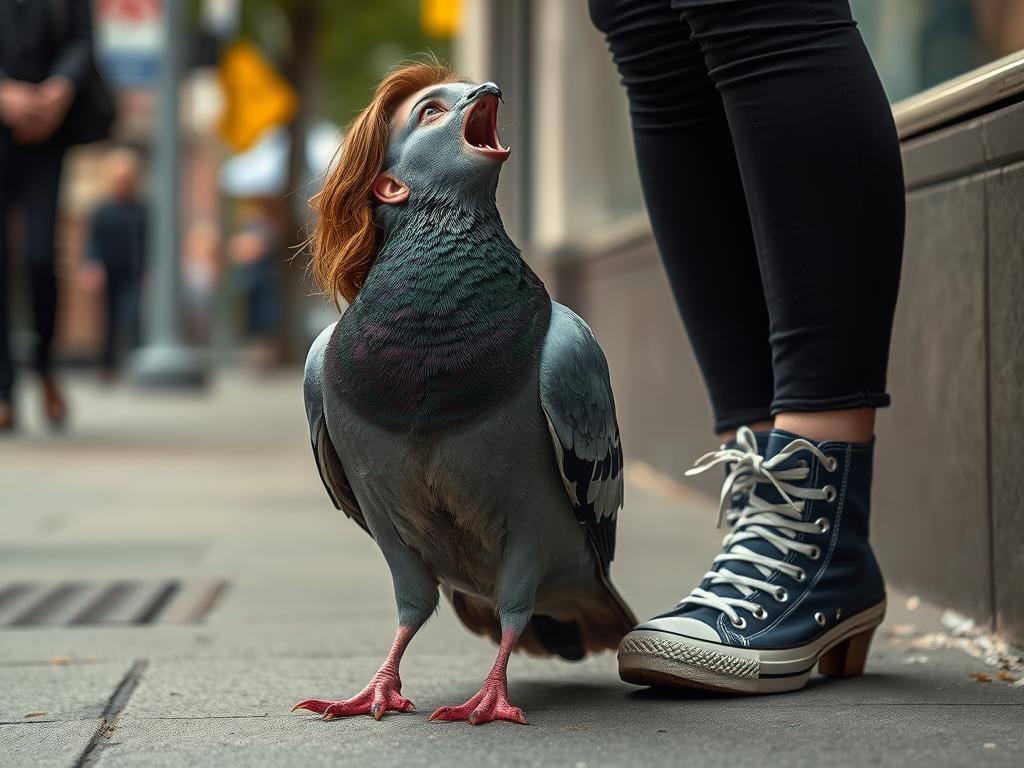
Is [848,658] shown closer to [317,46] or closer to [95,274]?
[95,274]

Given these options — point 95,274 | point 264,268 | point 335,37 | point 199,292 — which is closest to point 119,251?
point 95,274

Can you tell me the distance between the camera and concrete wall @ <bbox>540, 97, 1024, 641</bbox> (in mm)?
2328

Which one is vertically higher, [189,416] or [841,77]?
[841,77]

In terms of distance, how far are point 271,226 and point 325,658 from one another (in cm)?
1852

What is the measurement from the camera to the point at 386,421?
70.2 inches

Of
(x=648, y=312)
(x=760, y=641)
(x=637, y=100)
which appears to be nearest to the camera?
(x=760, y=641)

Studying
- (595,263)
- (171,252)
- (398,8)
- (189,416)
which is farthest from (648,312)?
(398,8)

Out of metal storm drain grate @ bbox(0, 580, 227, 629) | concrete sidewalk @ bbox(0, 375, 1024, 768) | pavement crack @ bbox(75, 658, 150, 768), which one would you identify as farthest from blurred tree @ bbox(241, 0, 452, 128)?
pavement crack @ bbox(75, 658, 150, 768)

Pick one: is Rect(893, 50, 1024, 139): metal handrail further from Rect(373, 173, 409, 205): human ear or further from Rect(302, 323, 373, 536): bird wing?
Rect(302, 323, 373, 536): bird wing

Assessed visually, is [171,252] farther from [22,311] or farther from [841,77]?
[841,77]

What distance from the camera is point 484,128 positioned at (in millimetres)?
1851

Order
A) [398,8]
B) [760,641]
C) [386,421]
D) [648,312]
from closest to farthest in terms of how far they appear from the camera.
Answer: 1. [386,421]
2. [760,641]
3. [648,312]
4. [398,8]

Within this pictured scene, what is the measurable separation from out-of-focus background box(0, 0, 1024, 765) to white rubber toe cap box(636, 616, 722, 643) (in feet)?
0.54

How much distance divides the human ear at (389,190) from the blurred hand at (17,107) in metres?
4.67
